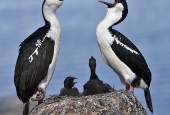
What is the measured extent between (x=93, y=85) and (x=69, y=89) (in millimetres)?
602

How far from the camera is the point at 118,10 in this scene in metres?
16.9

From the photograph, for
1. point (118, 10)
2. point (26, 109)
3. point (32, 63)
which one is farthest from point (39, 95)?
point (118, 10)

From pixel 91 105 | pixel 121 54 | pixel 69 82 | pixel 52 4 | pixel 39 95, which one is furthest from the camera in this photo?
pixel 121 54

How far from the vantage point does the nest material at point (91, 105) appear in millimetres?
14922

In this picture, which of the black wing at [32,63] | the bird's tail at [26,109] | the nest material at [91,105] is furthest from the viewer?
the bird's tail at [26,109]

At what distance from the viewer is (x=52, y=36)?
1598 cm

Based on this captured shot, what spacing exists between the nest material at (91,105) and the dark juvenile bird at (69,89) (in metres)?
0.42

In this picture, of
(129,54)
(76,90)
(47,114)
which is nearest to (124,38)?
(129,54)

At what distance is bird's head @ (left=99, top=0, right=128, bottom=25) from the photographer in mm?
16797

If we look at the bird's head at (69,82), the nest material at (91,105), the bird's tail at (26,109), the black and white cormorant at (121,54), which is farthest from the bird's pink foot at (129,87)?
the bird's tail at (26,109)

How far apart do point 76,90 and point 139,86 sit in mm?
1567

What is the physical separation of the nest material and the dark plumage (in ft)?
1.29

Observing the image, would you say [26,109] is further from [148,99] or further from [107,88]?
[148,99]

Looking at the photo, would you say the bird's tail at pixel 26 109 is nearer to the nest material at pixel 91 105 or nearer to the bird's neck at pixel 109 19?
the nest material at pixel 91 105
